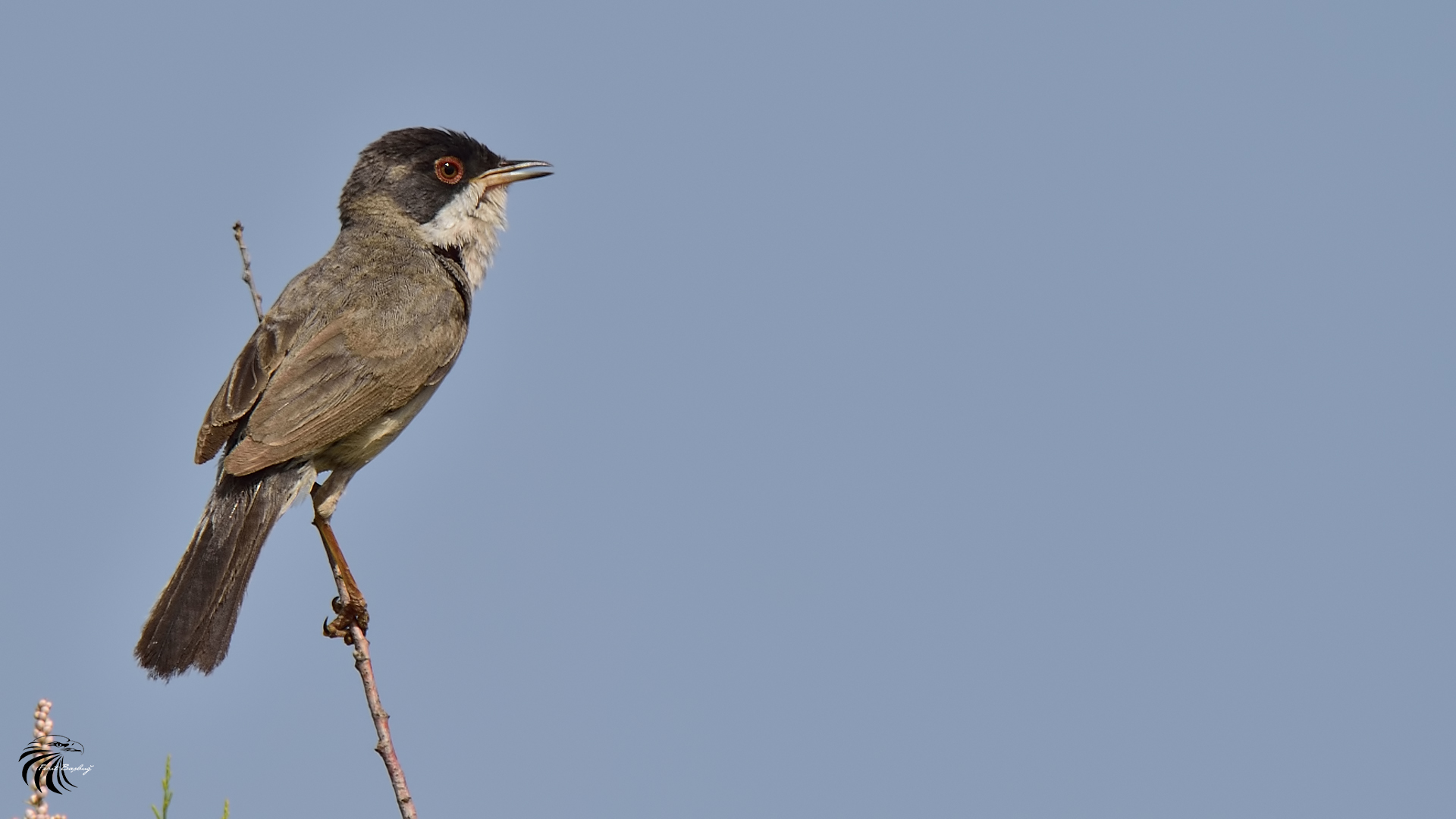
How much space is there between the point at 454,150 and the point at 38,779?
508cm

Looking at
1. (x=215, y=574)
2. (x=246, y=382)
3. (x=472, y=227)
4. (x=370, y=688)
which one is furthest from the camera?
A: (x=472, y=227)

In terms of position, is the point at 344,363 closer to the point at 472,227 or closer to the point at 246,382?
the point at 246,382

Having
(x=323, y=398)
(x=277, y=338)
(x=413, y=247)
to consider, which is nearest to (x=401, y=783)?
(x=323, y=398)

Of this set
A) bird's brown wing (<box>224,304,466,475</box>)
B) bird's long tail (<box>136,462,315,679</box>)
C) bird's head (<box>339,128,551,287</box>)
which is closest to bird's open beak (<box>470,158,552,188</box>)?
bird's head (<box>339,128,551,287</box>)

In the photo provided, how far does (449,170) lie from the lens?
7684 millimetres

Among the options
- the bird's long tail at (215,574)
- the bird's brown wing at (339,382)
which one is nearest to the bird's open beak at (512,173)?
the bird's brown wing at (339,382)

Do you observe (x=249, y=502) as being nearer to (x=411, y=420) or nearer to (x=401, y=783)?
(x=411, y=420)

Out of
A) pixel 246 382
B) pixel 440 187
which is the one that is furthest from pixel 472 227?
pixel 246 382

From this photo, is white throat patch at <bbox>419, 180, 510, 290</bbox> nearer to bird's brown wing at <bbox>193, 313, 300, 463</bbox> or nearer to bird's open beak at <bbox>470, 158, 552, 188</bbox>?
bird's open beak at <bbox>470, 158, 552, 188</bbox>

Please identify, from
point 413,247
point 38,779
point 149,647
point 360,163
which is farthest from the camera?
point 360,163

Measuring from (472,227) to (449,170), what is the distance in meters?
0.36

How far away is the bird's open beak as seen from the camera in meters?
7.72

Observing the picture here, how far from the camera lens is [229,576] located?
586 centimetres

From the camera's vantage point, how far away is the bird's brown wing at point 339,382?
6.09m
